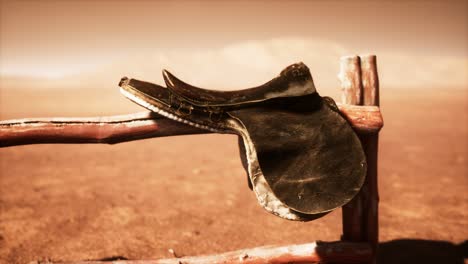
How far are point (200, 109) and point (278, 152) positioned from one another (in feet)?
1.42

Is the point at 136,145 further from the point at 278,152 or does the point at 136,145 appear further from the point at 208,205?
the point at 278,152

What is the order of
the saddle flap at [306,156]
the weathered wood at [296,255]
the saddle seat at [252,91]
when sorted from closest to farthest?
the saddle flap at [306,156]
the saddle seat at [252,91]
the weathered wood at [296,255]

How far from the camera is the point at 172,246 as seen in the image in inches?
117

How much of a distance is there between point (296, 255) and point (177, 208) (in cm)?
250

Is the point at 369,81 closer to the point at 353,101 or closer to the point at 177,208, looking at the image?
the point at 353,101

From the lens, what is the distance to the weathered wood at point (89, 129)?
141cm

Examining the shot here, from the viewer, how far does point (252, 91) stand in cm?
142

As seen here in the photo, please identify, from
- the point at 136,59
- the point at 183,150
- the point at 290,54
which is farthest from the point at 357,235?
the point at 290,54

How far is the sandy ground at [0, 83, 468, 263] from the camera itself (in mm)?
2930

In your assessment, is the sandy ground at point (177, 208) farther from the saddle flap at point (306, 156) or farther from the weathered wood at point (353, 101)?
the saddle flap at point (306, 156)

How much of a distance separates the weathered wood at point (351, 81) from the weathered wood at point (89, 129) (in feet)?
3.61

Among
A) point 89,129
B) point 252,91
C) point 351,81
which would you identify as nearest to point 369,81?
point 351,81

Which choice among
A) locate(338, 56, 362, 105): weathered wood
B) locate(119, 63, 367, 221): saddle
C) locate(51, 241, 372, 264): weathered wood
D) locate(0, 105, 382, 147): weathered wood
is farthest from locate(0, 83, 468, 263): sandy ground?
locate(119, 63, 367, 221): saddle

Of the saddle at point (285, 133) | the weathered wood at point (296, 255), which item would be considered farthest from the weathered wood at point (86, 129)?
the weathered wood at point (296, 255)
